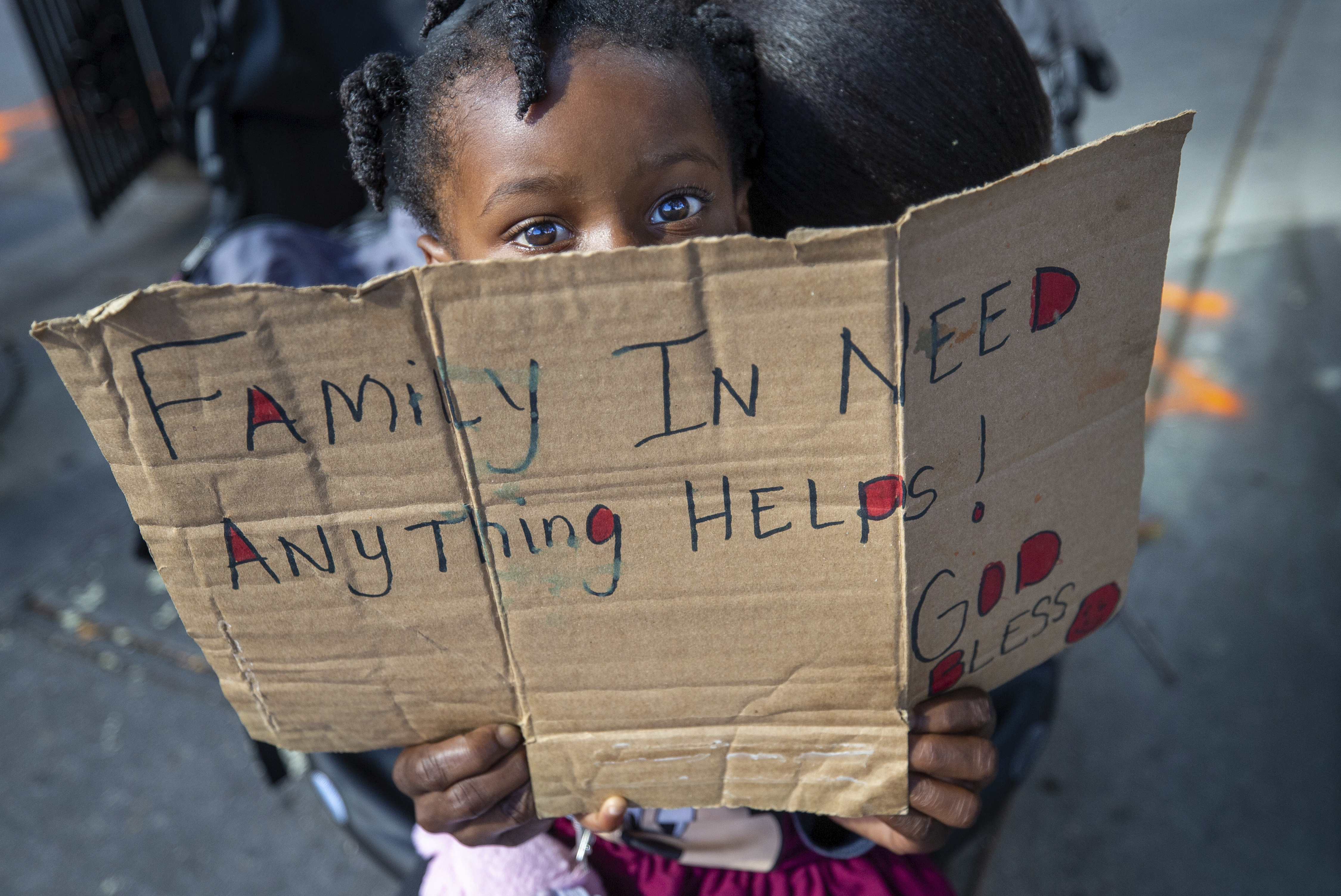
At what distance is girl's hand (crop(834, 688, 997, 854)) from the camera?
3.11ft

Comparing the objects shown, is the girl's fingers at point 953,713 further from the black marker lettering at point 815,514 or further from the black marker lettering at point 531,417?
the black marker lettering at point 531,417

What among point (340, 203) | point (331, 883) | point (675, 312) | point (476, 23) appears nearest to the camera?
point (675, 312)

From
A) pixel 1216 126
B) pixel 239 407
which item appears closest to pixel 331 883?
pixel 239 407

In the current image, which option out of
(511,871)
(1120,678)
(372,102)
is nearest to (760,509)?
(511,871)

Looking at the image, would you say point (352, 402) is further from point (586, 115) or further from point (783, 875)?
point (783, 875)

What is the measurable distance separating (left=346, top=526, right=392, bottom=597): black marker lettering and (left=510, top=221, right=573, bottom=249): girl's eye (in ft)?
1.07

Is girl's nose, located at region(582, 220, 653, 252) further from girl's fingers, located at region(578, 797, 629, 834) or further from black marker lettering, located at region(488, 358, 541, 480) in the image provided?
girl's fingers, located at region(578, 797, 629, 834)

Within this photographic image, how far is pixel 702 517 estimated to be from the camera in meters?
0.82

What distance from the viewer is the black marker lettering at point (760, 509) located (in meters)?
0.81

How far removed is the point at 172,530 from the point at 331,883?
3.81 feet

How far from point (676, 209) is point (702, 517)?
340 mm

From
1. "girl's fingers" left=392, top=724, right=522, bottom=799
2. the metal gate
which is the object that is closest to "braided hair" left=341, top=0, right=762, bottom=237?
"girl's fingers" left=392, top=724, right=522, bottom=799

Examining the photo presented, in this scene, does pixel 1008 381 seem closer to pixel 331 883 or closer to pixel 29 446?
pixel 331 883

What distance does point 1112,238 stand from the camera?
2.62ft
